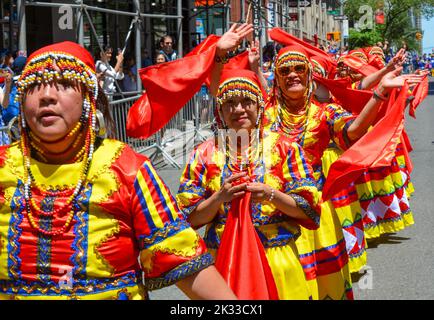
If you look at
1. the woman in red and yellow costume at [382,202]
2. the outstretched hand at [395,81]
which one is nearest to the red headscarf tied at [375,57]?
the woman in red and yellow costume at [382,202]

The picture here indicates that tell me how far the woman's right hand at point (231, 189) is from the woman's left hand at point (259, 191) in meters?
0.03

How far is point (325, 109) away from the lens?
5.02 m

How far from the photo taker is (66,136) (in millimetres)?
2488

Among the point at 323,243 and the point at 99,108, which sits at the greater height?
the point at 99,108

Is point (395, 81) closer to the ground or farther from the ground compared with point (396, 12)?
closer to the ground

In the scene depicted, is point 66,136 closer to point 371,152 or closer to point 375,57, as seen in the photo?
point 371,152

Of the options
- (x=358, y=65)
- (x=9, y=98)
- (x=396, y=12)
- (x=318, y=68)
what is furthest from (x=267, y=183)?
(x=396, y=12)

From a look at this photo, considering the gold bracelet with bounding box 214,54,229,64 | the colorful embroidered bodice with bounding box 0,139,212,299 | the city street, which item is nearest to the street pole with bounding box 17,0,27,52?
the city street

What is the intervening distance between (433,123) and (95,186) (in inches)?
727

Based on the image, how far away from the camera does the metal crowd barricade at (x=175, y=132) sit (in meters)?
11.1

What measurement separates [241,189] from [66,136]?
3.75 feet

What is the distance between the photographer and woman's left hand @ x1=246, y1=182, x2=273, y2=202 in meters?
3.48

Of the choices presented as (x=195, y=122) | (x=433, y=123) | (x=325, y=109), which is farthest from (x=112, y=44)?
(x=325, y=109)
